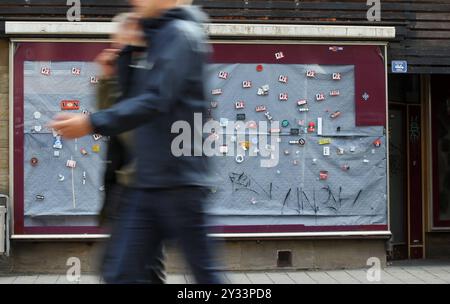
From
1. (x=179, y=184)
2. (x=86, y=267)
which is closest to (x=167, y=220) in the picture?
(x=179, y=184)

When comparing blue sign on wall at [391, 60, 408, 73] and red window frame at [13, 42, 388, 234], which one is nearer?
red window frame at [13, 42, 388, 234]

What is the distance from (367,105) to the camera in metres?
9.64

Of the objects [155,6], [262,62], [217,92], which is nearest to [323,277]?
[217,92]

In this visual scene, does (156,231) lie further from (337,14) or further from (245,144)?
(337,14)

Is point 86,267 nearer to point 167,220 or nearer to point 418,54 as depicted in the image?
point 418,54

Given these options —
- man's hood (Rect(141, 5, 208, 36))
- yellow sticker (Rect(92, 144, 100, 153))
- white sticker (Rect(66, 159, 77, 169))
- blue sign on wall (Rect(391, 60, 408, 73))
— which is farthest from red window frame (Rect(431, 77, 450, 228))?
man's hood (Rect(141, 5, 208, 36))

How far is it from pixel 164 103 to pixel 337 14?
23.7 ft

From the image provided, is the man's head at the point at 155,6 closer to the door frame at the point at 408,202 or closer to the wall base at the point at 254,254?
the wall base at the point at 254,254

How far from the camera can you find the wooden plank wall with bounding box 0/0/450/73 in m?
9.36

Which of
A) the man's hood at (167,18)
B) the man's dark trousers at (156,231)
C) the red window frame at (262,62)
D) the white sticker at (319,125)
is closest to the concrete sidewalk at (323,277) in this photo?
the red window frame at (262,62)

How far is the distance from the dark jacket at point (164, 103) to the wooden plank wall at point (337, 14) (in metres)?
6.51

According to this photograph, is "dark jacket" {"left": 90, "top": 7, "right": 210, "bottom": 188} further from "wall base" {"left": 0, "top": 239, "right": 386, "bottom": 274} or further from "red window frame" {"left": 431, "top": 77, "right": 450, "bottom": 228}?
"red window frame" {"left": 431, "top": 77, "right": 450, "bottom": 228}

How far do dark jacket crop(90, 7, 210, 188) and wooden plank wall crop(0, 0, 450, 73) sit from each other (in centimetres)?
651

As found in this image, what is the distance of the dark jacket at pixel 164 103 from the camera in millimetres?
2939
